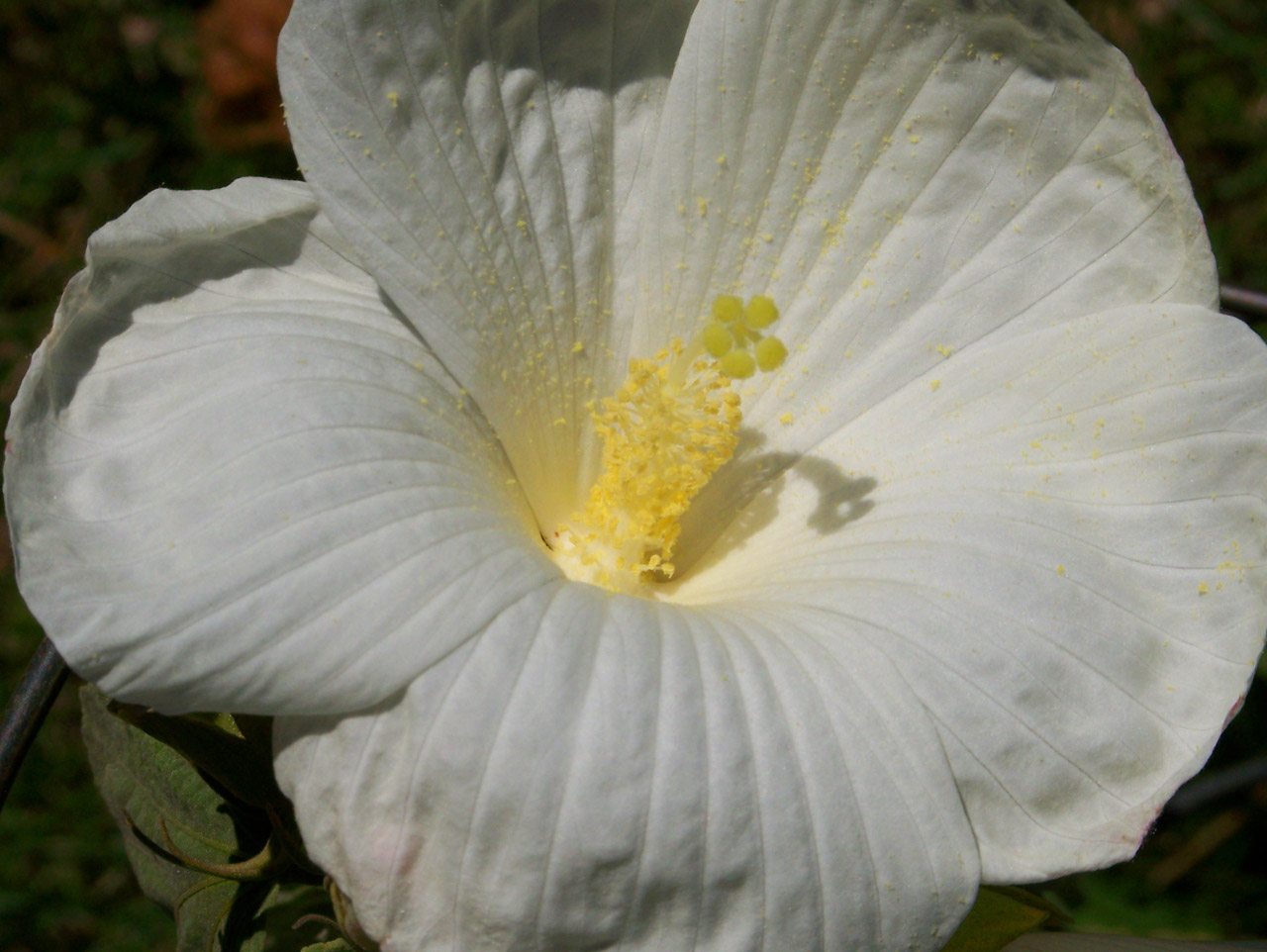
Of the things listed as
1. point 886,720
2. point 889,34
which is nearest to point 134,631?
point 886,720

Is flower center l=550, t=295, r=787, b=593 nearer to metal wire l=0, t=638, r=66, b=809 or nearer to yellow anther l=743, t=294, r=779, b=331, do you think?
yellow anther l=743, t=294, r=779, b=331

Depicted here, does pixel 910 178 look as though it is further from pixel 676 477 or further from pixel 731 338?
pixel 676 477

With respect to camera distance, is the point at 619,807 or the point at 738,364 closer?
the point at 619,807

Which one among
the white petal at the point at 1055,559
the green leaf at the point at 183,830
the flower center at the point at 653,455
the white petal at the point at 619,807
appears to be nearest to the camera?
the white petal at the point at 619,807

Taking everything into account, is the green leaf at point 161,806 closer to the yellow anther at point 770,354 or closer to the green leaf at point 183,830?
the green leaf at point 183,830

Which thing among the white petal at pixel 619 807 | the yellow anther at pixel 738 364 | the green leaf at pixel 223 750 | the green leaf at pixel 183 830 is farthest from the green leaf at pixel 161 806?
the yellow anther at pixel 738 364

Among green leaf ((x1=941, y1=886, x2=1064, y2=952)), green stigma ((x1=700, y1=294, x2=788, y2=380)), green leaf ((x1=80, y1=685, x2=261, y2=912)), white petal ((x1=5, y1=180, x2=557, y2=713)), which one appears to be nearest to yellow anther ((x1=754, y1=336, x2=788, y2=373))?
green stigma ((x1=700, y1=294, x2=788, y2=380))

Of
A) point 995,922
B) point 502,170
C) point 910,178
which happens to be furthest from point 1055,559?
point 502,170
